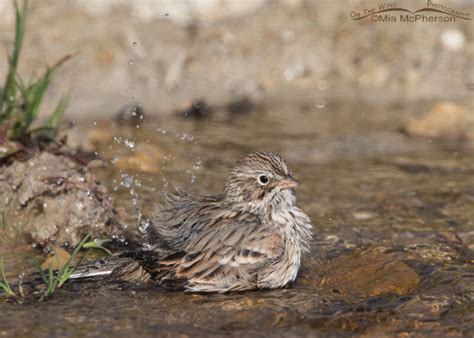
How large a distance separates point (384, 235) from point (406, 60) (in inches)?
176

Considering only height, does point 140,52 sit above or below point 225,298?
above

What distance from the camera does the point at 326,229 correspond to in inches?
276

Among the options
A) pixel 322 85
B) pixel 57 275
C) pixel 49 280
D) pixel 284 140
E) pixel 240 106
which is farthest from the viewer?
pixel 322 85

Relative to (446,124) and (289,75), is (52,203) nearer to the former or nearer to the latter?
(446,124)

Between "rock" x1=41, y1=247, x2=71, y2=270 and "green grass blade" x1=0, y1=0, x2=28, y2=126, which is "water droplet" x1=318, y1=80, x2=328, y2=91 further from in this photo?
"rock" x1=41, y1=247, x2=71, y2=270

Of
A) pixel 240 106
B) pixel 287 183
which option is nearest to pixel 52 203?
pixel 287 183

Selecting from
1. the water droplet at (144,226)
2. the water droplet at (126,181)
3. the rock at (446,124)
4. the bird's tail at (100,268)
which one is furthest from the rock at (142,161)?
the rock at (446,124)

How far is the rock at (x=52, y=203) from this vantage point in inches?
260

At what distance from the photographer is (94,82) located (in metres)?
10.2

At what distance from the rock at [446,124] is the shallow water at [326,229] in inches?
7.3

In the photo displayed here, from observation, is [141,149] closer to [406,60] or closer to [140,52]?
[140,52]

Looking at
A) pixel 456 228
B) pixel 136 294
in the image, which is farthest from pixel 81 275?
pixel 456 228


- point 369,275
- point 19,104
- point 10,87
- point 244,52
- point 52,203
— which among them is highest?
point 244,52

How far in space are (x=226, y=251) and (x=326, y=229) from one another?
1345mm
